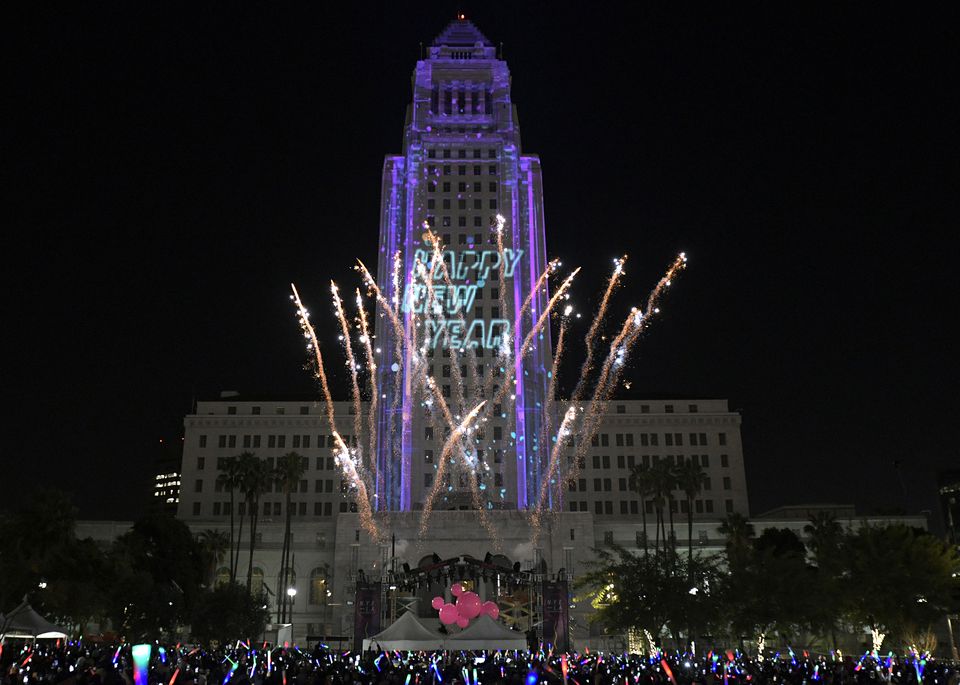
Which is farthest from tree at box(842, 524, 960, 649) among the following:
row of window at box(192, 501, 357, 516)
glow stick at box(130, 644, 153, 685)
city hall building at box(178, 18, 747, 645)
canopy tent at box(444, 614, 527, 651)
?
row of window at box(192, 501, 357, 516)

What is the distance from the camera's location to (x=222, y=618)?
61.5m

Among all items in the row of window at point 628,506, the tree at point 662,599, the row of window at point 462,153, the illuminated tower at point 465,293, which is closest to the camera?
the tree at point 662,599

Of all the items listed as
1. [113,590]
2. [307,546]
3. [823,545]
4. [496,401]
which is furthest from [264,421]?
[823,545]

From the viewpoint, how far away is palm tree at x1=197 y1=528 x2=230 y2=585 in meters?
76.5

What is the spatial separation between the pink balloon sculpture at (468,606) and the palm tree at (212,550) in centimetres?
3317

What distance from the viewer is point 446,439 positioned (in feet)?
309

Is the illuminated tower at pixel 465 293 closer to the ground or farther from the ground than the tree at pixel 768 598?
farther from the ground

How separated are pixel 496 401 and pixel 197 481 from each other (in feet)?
155

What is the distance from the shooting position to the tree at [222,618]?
61.3m

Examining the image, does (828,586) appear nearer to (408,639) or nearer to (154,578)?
(408,639)

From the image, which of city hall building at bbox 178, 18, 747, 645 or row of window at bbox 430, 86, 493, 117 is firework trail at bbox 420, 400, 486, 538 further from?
row of window at bbox 430, 86, 493, 117

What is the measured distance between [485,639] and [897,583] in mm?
30313

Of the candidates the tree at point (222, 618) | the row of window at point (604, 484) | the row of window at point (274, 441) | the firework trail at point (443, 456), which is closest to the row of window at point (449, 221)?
the firework trail at point (443, 456)

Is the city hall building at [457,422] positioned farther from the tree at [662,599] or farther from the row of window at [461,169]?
the tree at [662,599]
